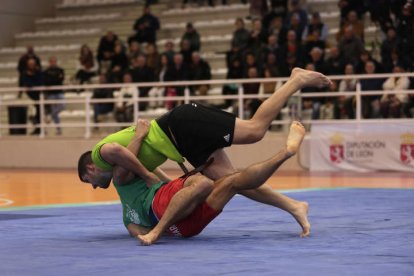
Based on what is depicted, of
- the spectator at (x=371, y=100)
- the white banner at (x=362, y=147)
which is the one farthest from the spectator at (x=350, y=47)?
the white banner at (x=362, y=147)

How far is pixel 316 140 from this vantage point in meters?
17.6

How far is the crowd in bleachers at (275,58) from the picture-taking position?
1784 cm

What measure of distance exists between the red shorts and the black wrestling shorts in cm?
29

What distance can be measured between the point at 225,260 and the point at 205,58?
1697 centimetres

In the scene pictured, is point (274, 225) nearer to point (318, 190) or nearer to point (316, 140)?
point (318, 190)

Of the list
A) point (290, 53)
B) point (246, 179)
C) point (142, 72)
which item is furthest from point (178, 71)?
point (246, 179)

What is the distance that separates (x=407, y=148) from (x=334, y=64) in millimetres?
2639

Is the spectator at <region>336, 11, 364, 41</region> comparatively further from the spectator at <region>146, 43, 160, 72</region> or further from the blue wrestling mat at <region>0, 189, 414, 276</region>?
the blue wrestling mat at <region>0, 189, 414, 276</region>

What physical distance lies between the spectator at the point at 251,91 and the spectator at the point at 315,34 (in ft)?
4.00

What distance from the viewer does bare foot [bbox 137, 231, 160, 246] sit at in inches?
277

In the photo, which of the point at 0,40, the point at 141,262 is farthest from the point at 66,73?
the point at 141,262

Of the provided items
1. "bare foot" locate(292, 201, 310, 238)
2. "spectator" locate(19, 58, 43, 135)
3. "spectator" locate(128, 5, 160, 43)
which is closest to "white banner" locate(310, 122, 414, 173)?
"spectator" locate(19, 58, 43, 135)

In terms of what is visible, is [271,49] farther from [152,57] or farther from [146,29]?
[146,29]

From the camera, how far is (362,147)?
1702 centimetres
